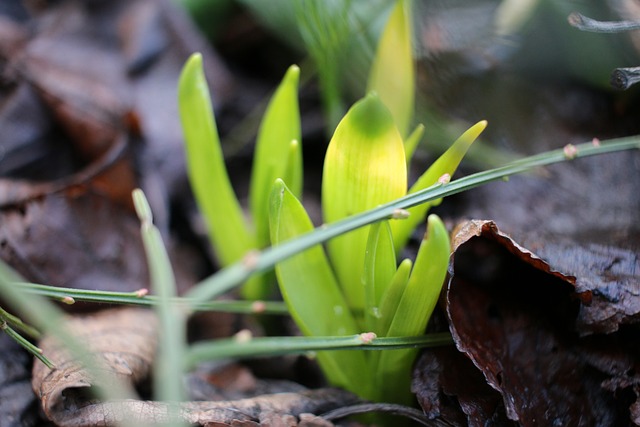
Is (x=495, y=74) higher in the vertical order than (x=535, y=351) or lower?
higher

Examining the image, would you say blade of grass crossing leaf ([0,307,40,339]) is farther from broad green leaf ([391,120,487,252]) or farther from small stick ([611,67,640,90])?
small stick ([611,67,640,90])

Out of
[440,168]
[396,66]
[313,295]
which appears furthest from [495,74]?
[313,295]

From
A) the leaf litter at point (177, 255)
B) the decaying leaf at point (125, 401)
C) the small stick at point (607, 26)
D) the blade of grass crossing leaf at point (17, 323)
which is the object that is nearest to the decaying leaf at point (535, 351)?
the leaf litter at point (177, 255)

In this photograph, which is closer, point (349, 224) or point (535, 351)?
point (349, 224)

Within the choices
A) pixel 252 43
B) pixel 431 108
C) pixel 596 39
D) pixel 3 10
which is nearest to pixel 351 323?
pixel 431 108

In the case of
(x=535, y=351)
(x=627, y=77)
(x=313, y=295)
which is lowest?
(x=535, y=351)

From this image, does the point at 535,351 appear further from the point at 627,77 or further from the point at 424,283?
the point at 627,77

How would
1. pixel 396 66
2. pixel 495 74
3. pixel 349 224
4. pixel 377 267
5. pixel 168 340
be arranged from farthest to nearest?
pixel 495 74, pixel 396 66, pixel 377 267, pixel 349 224, pixel 168 340
